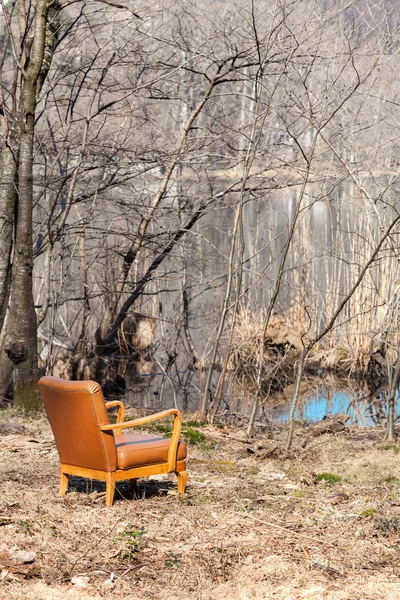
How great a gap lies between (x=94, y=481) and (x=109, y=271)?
6.27 meters

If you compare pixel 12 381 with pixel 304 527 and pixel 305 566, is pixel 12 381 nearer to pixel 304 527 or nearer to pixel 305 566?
pixel 304 527

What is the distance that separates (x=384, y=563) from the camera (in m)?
3.62

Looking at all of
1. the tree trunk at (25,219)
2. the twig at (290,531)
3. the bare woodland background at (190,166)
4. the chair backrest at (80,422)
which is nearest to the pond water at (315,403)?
the bare woodland background at (190,166)

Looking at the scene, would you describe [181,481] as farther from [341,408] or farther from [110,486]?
[341,408]

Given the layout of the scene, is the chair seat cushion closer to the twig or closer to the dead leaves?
the twig

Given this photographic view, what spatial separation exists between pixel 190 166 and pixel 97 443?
5771 millimetres

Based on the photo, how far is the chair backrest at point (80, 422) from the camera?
4.56m

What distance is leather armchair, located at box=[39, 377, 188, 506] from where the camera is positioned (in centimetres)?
457

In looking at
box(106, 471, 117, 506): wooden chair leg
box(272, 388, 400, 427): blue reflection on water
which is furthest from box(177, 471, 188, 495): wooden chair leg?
box(272, 388, 400, 427): blue reflection on water

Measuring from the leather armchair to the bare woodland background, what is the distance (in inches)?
65.9

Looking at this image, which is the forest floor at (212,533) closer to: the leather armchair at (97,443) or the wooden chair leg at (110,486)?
the wooden chair leg at (110,486)

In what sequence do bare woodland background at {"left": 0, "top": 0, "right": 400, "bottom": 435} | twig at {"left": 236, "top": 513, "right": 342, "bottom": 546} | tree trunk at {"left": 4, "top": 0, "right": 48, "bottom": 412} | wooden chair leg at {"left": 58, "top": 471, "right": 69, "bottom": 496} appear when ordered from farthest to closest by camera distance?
tree trunk at {"left": 4, "top": 0, "right": 48, "bottom": 412}
bare woodland background at {"left": 0, "top": 0, "right": 400, "bottom": 435}
wooden chair leg at {"left": 58, "top": 471, "right": 69, "bottom": 496}
twig at {"left": 236, "top": 513, "right": 342, "bottom": 546}

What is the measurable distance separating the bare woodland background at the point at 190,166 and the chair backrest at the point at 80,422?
1.97m

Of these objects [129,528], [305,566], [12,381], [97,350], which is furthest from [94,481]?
[97,350]
